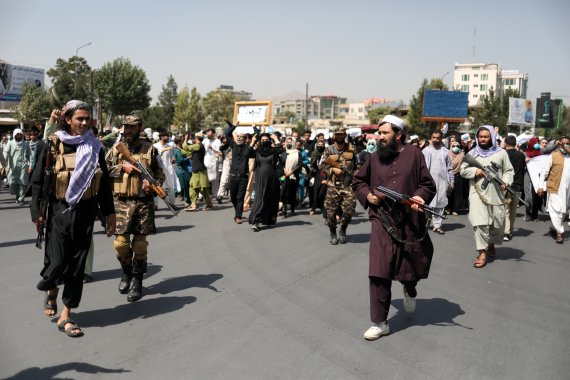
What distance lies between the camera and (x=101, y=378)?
3.94 meters

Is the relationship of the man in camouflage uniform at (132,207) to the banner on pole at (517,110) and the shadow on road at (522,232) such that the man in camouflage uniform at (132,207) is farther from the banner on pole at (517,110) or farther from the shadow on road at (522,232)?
the banner on pole at (517,110)

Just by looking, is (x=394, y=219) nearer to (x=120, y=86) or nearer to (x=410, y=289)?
(x=410, y=289)

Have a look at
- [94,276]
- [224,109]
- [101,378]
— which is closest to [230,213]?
[94,276]

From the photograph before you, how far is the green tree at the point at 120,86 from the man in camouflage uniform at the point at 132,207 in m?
57.2

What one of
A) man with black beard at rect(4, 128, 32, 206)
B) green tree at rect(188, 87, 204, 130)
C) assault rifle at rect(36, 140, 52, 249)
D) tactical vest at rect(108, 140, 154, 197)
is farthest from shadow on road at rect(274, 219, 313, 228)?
green tree at rect(188, 87, 204, 130)

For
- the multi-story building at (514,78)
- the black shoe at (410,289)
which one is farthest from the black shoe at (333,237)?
the multi-story building at (514,78)

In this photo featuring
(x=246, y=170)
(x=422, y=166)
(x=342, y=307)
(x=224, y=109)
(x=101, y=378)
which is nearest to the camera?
(x=101, y=378)

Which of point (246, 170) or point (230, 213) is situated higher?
point (246, 170)

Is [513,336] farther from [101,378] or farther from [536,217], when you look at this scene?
[536,217]

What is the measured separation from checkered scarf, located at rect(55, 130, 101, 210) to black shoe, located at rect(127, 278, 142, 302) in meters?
1.45

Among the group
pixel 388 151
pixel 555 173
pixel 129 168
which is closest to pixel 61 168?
pixel 129 168

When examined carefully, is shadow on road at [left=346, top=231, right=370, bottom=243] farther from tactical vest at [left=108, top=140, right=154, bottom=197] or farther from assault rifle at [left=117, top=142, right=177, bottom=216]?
tactical vest at [left=108, top=140, right=154, bottom=197]

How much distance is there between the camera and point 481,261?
7.82 m

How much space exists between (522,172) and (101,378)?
10.2 m
